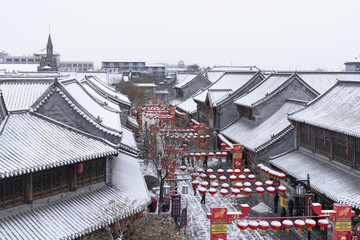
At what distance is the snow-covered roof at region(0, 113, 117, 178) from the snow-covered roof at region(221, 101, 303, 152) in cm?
1657

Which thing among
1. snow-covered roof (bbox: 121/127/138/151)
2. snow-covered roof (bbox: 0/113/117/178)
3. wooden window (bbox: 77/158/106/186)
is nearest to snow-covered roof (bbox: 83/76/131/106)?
snow-covered roof (bbox: 121/127/138/151)

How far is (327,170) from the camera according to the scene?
82.2 feet

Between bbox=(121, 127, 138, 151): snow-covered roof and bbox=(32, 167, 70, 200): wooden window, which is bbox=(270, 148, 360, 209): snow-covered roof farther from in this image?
bbox=(32, 167, 70, 200): wooden window

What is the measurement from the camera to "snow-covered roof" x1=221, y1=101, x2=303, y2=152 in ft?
111

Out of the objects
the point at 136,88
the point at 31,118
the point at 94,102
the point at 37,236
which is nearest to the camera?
the point at 37,236

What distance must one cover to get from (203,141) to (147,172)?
8586 mm

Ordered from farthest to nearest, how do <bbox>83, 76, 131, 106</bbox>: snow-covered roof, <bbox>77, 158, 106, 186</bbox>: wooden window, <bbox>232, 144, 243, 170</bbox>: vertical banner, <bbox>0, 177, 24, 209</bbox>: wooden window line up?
<bbox>83, 76, 131, 106</bbox>: snow-covered roof, <bbox>232, 144, 243, 170</bbox>: vertical banner, <bbox>77, 158, 106, 186</bbox>: wooden window, <bbox>0, 177, 24, 209</bbox>: wooden window

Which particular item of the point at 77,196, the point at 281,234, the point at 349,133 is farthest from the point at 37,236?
the point at 349,133

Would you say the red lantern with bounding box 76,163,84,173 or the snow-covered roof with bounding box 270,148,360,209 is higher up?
the red lantern with bounding box 76,163,84,173

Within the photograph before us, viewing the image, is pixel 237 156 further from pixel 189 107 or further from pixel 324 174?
pixel 189 107

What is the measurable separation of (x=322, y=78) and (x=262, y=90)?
7712 millimetres

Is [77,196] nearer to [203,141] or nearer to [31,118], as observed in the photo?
[31,118]

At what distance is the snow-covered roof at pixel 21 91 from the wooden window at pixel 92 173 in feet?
15.9

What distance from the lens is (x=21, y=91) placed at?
24500mm
